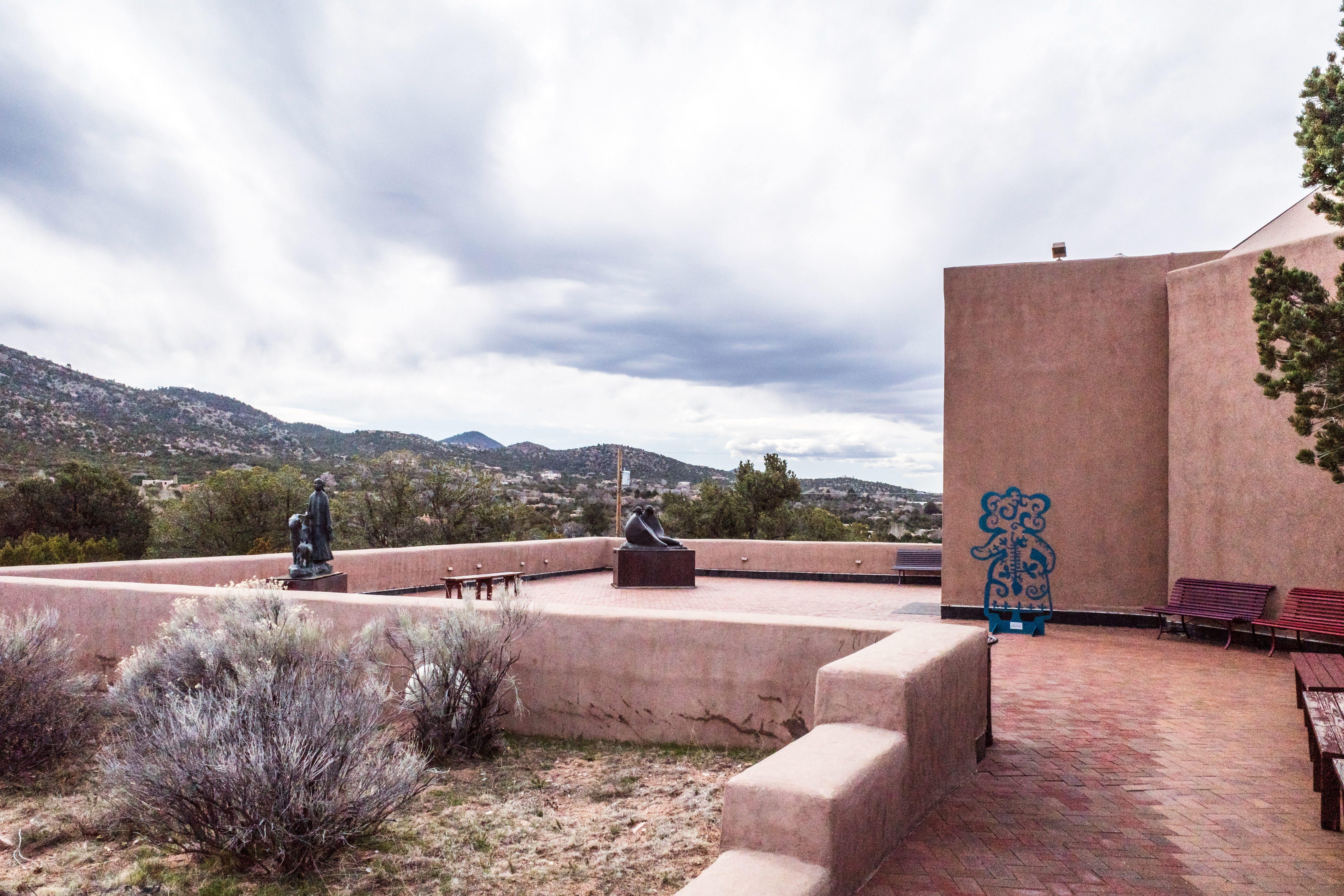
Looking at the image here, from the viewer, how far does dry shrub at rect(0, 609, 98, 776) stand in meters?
6.63

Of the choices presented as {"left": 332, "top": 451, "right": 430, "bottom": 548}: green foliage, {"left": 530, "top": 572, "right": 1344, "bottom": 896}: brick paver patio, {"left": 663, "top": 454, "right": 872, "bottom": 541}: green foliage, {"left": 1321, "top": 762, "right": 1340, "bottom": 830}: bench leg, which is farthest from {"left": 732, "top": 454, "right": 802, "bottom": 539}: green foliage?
{"left": 1321, "top": 762, "right": 1340, "bottom": 830}: bench leg

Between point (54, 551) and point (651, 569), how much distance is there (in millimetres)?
13461

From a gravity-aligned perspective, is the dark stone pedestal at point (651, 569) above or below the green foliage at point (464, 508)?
below

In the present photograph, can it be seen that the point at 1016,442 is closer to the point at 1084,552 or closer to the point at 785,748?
the point at 1084,552

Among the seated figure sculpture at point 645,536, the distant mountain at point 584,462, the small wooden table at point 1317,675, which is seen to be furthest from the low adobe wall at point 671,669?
the distant mountain at point 584,462

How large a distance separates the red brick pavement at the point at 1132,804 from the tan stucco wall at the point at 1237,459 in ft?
8.00

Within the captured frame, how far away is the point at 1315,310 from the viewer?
22.2ft

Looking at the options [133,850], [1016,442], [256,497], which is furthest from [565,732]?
[256,497]

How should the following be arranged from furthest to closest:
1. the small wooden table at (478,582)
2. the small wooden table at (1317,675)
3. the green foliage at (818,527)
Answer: the green foliage at (818,527)
the small wooden table at (478,582)
the small wooden table at (1317,675)

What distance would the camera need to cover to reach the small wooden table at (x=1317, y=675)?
555 centimetres

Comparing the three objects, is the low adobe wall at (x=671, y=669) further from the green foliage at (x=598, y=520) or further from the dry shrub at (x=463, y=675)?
the green foliage at (x=598, y=520)

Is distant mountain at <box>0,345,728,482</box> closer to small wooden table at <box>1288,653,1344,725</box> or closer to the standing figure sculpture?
the standing figure sculpture

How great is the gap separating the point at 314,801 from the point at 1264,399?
1062cm

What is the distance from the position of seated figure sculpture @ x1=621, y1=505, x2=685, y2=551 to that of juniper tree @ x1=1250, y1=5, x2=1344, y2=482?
1111cm
